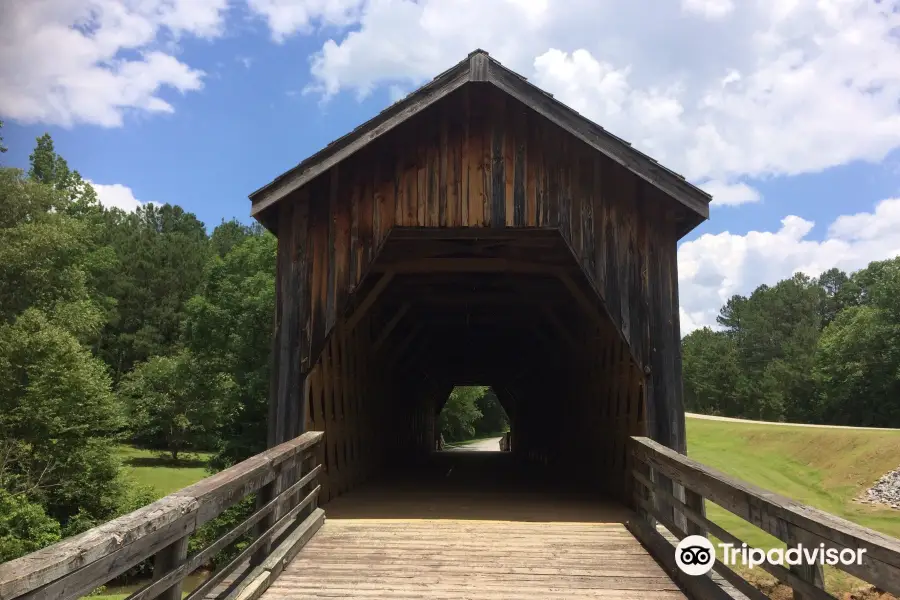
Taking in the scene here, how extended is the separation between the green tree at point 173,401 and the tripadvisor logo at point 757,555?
3212 cm

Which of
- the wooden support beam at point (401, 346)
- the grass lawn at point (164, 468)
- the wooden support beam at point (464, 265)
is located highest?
the wooden support beam at point (464, 265)

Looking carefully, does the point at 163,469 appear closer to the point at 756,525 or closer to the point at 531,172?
the point at 531,172

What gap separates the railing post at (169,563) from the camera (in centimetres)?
309

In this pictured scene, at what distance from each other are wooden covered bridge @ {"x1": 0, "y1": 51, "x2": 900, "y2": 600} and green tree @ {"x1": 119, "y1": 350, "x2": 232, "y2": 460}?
1069 inches

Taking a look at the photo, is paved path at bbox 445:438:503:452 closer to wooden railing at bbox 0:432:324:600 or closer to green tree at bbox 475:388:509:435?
green tree at bbox 475:388:509:435

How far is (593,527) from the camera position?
6312mm

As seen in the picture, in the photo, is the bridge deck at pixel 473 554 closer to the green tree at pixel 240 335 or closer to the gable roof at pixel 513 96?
the gable roof at pixel 513 96

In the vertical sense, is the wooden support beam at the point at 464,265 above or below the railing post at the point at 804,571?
above

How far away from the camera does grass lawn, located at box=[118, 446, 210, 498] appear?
99.6 feet

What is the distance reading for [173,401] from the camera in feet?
122

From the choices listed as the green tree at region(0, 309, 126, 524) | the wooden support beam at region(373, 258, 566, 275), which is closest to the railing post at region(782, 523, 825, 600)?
the wooden support beam at region(373, 258, 566, 275)

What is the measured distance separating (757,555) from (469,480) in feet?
26.3

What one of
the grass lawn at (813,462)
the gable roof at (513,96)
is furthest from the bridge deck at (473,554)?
the grass lawn at (813,462)

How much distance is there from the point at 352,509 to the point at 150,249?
142 feet
